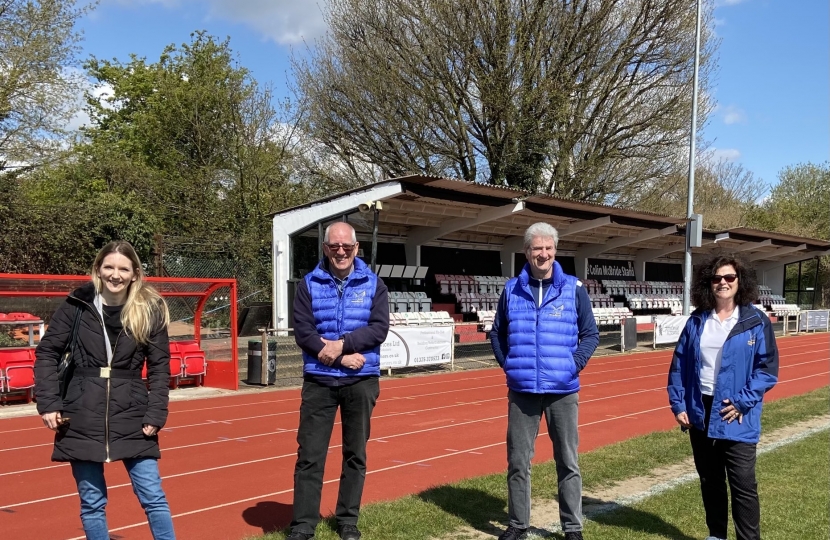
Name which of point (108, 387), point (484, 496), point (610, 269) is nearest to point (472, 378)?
point (484, 496)

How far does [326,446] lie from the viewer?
4.71 metres

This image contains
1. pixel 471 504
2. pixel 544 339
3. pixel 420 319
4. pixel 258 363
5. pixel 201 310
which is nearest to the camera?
pixel 544 339

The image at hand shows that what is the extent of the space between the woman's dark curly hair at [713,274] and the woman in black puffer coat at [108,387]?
129 inches

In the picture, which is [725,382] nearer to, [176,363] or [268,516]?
[268,516]

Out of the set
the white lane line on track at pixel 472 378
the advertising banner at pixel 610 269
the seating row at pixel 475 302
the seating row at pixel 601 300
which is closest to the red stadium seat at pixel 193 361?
the white lane line on track at pixel 472 378

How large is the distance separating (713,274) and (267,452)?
5262 millimetres

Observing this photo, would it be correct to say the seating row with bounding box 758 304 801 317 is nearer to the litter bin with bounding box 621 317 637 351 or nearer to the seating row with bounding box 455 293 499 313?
the litter bin with bounding box 621 317 637 351

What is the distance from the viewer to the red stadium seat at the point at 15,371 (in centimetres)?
1135

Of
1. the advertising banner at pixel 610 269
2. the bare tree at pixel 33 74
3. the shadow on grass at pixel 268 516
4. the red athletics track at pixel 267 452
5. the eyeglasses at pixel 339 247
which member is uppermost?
the bare tree at pixel 33 74

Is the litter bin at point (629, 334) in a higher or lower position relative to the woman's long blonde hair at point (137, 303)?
lower

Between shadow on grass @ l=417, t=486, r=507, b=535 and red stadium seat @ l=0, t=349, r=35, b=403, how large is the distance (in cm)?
779

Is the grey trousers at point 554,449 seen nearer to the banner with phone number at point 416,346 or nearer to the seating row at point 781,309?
the banner with phone number at point 416,346

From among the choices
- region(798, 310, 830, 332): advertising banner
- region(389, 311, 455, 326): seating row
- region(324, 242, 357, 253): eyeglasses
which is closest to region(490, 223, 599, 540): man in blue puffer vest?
region(324, 242, 357, 253): eyeglasses

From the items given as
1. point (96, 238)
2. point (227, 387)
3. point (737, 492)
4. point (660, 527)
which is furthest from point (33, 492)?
point (96, 238)
